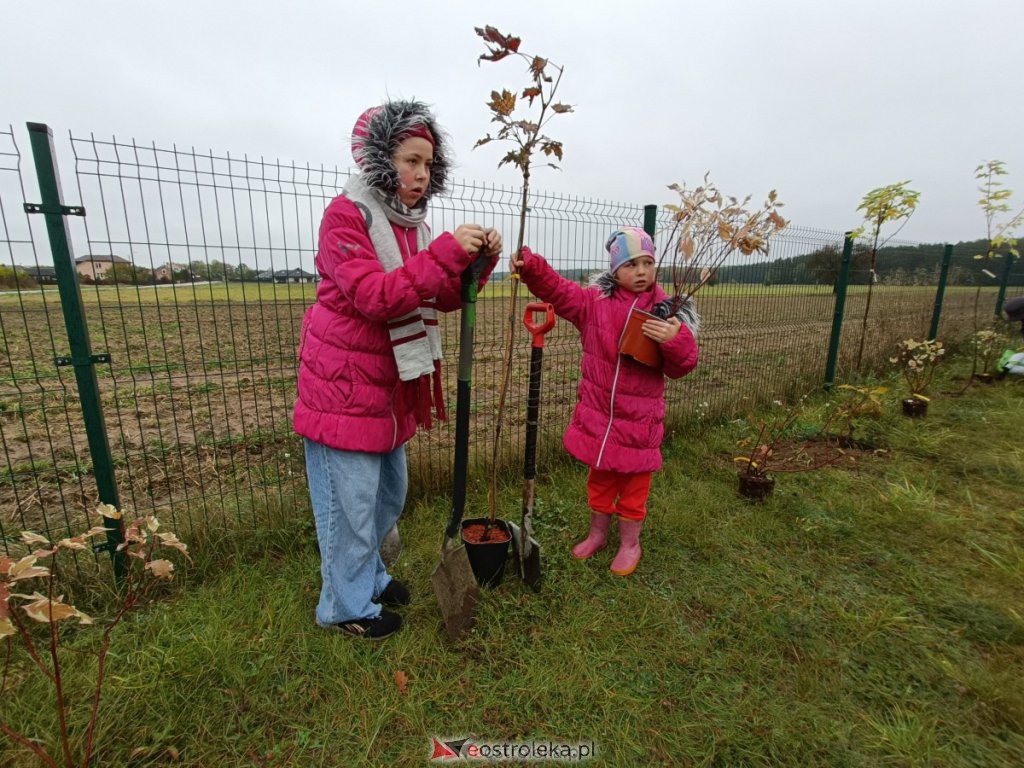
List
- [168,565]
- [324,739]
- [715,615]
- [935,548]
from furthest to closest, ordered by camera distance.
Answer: [935,548] < [715,615] < [324,739] < [168,565]

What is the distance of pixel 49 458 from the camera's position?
3.86 metres

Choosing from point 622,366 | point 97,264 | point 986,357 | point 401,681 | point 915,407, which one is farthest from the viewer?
point 986,357

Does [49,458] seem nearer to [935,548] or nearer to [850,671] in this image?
[850,671]

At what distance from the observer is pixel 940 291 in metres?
7.95

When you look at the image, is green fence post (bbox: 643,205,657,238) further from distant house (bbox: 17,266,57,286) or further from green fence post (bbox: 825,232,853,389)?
distant house (bbox: 17,266,57,286)

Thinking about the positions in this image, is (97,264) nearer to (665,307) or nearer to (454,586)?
(454,586)

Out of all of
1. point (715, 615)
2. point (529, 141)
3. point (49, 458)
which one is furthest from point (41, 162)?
point (715, 615)

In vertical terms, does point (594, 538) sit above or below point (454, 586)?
below

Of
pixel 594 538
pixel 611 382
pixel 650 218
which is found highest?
pixel 650 218

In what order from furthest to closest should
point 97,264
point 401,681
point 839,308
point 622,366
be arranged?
point 839,308 < point 622,366 < point 97,264 < point 401,681

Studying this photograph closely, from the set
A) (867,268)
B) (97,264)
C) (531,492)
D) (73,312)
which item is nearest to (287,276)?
(97,264)

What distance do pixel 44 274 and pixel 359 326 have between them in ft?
4.89

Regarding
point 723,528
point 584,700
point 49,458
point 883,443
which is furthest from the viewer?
point 883,443

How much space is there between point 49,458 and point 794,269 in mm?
7379
